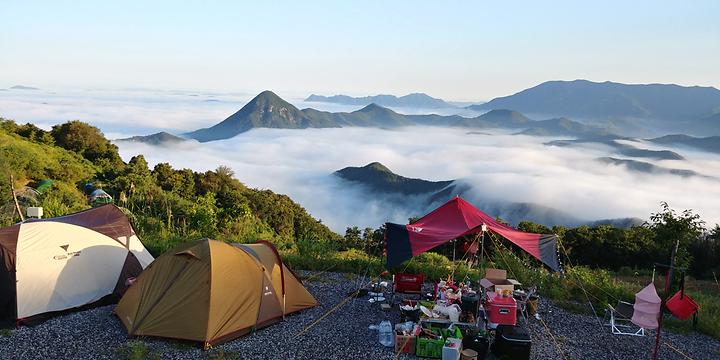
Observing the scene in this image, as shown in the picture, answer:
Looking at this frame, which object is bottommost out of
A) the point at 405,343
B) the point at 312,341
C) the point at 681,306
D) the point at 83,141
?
the point at 83,141

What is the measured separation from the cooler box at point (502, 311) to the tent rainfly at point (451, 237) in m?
1.13

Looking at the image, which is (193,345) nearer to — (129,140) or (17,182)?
(17,182)

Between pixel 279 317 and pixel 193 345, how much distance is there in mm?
1809

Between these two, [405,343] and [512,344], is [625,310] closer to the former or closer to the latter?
[512,344]

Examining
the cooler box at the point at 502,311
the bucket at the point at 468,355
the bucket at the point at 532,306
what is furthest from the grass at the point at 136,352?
the bucket at the point at 532,306

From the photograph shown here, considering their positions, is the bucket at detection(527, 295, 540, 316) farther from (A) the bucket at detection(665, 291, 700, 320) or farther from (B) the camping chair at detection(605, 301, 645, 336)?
(A) the bucket at detection(665, 291, 700, 320)

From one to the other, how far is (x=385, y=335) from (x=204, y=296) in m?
3.28

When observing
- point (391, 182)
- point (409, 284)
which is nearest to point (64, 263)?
point (409, 284)

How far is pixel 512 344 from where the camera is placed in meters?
8.28

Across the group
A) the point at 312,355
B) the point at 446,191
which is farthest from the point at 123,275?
the point at 446,191

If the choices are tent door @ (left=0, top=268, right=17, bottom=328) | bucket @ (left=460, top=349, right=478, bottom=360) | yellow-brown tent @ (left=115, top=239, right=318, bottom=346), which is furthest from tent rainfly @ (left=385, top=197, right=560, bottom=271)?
tent door @ (left=0, top=268, right=17, bottom=328)

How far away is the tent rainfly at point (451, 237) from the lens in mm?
9891

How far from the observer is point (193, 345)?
8.53 meters

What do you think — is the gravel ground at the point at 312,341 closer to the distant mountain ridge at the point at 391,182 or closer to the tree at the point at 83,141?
the tree at the point at 83,141
